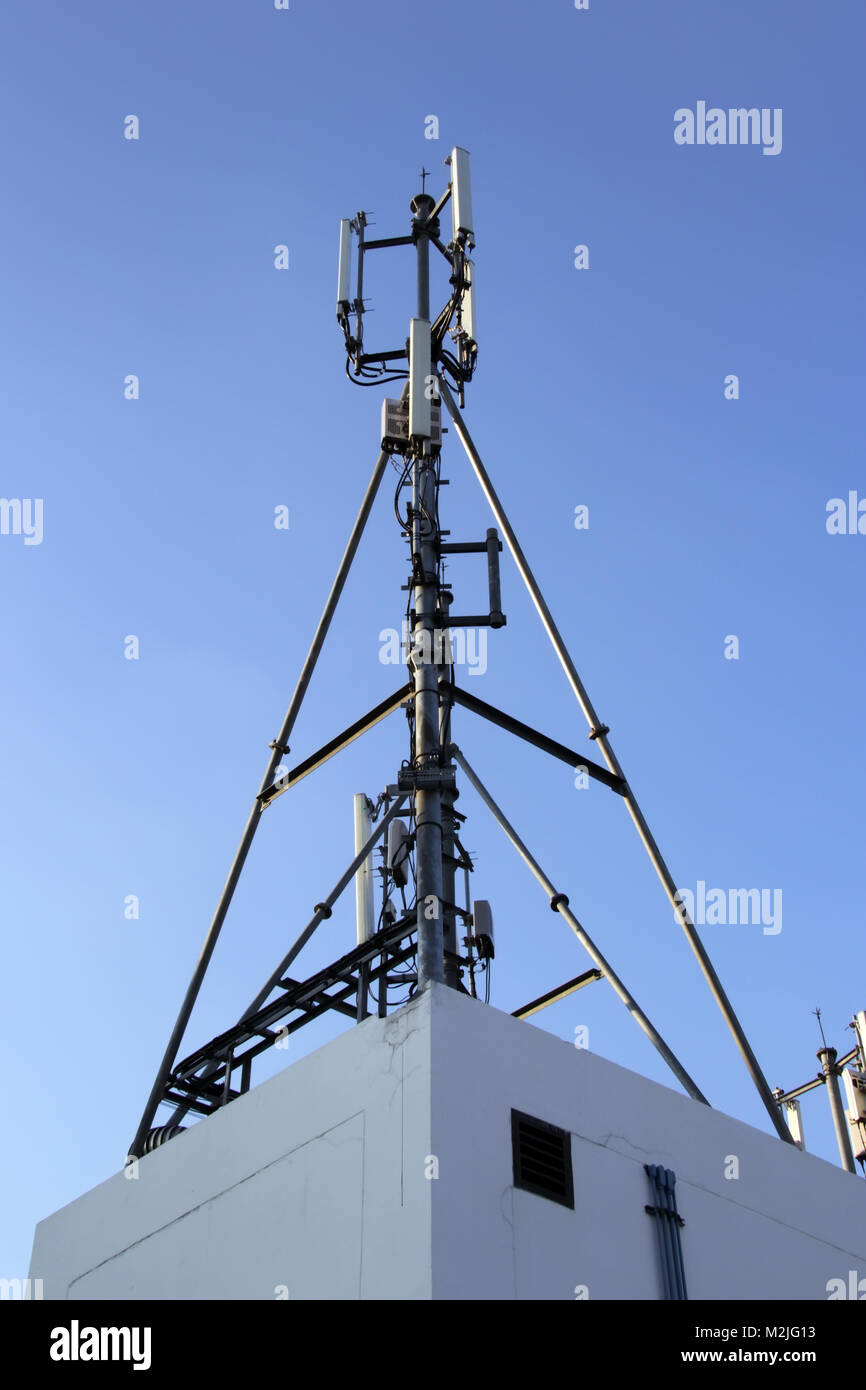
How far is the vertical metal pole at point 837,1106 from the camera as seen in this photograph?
25.3 metres

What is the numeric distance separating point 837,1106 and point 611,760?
1168cm

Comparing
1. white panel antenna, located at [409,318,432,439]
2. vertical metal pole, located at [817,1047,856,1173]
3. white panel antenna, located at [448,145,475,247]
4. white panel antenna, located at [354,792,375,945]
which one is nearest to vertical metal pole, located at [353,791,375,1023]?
white panel antenna, located at [354,792,375,945]

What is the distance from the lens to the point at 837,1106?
1017 inches

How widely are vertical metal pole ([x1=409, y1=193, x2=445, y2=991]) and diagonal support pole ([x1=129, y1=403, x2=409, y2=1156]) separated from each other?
87 centimetres

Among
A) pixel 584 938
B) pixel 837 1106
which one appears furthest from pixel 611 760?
pixel 837 1106

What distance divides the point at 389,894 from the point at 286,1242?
21.2ft

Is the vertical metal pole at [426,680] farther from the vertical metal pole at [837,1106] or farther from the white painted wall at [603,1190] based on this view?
the vertical metal pole at [837,1106]

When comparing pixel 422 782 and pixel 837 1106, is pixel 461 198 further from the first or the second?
pixel 837 1106

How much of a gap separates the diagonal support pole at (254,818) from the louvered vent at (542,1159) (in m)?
5.34

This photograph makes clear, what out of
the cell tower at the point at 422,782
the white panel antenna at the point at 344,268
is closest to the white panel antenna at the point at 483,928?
the cell tower at the point at 422,782

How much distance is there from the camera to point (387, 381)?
2042cm

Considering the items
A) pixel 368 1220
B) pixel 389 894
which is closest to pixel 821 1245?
pixel 368 1220

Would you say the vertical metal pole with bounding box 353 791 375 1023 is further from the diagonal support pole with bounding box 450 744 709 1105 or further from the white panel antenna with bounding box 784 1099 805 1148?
the white panel antenna with bounding box 784 1099 805 1148

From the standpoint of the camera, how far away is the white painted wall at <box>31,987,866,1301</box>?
11602 mm
